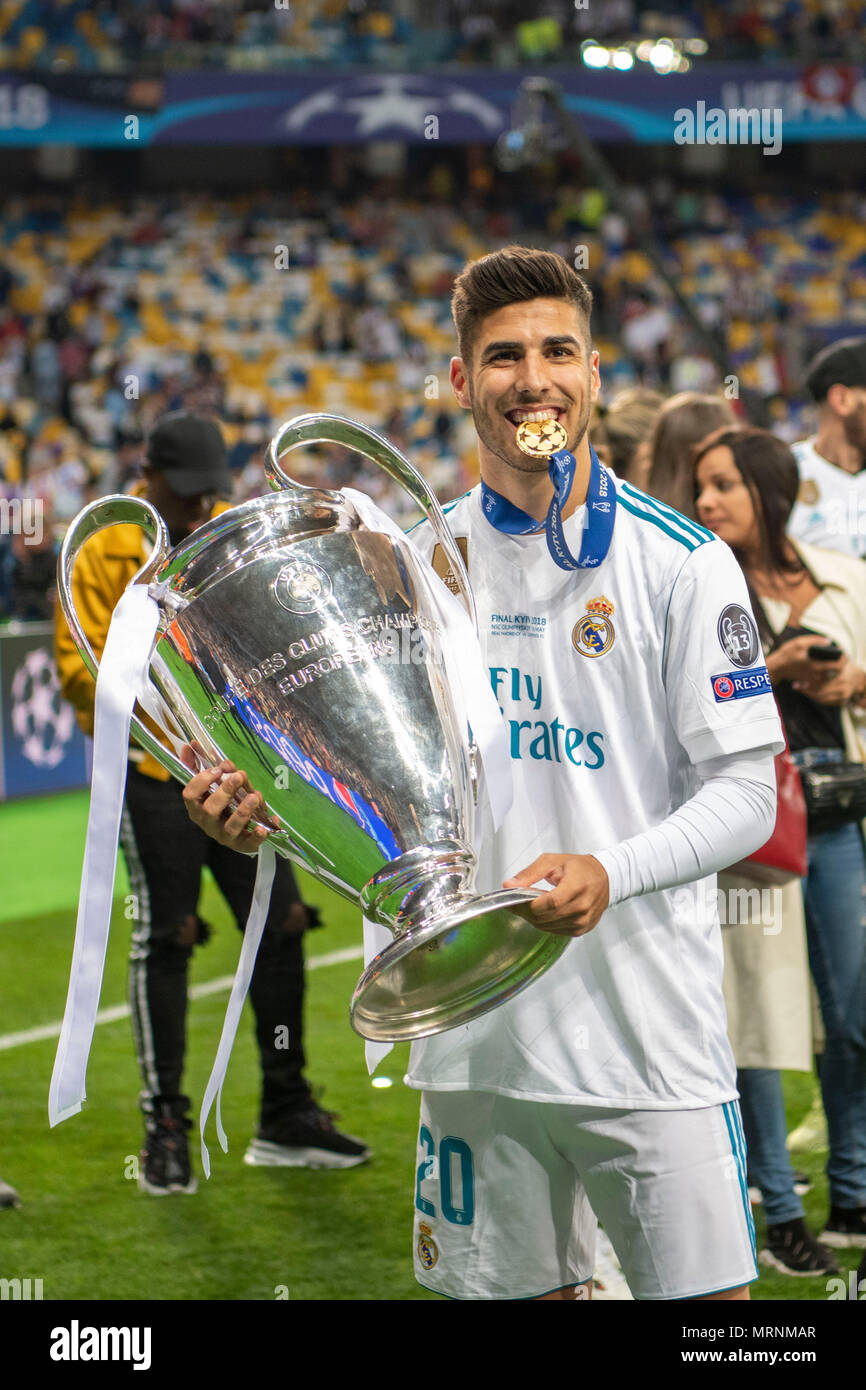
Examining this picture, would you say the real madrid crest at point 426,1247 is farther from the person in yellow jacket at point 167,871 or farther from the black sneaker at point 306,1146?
the black sneaker at point 306,1146

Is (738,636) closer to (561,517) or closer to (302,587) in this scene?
(561,517)

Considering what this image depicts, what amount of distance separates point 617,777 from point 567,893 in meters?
0.30

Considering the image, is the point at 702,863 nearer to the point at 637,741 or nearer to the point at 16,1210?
the point at 637,741

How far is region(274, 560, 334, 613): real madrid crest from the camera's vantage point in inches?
72.1

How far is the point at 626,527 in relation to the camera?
6.72 feet

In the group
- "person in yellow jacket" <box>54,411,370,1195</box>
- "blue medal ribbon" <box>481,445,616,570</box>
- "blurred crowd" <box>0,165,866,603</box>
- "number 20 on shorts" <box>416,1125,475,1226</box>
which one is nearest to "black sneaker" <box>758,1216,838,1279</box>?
"person in yellow jacket" <box>54,411,370,1195</box>

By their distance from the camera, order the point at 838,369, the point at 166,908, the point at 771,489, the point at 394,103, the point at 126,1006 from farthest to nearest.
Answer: the point at 394,103, the point at 126,1006, the point at 838,369, the point at 166,908, the point at 771,489

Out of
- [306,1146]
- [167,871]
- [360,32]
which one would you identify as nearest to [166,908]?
[167,871]

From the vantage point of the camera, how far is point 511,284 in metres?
1.99

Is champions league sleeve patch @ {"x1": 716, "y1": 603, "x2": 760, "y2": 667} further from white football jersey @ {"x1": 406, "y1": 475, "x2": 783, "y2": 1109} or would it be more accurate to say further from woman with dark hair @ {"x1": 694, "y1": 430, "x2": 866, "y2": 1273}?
woman with dark hair @ {"x1": 694, "y1": 430, "x2": 866, "y2": 1273}

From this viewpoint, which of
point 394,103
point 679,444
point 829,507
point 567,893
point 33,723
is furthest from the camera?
point 394,103

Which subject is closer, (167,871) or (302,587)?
(302,587)
